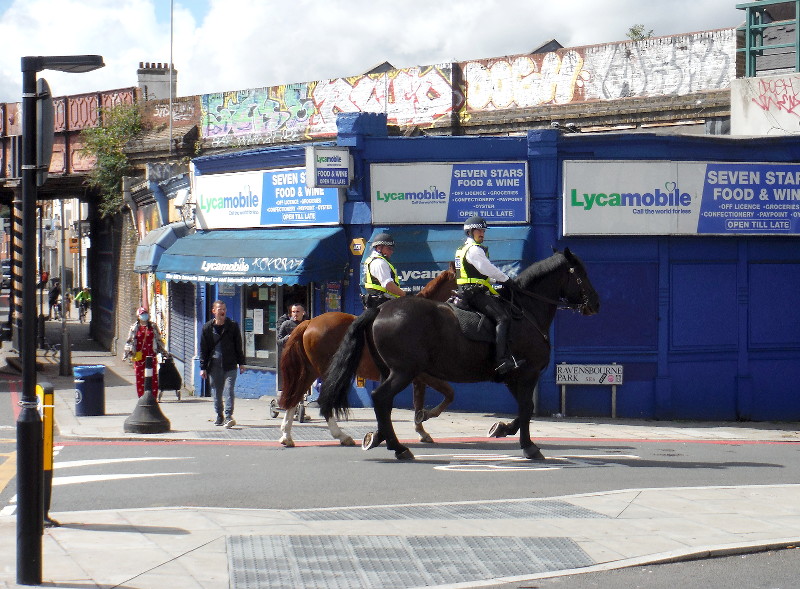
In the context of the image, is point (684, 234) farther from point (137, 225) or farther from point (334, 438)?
point (137, 225)

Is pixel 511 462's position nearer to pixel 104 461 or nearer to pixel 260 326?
pixel 104 461

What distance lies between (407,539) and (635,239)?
10289 mm

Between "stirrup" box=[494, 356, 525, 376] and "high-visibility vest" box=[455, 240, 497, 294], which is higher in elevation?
"high-visibility vest" box=[455, 240, 497, 294]

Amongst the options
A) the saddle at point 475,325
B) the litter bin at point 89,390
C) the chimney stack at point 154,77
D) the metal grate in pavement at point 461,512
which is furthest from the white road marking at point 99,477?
the chimney stack at point 154,77

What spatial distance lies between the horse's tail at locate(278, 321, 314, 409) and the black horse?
3.65ft

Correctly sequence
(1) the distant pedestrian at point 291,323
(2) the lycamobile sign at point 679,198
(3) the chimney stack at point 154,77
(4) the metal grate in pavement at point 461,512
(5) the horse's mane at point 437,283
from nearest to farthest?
(4) the metal grate in pavement at point 461,512
(5) the horse's mane at point 437,283
(1) the distant pedestrian at point 291,323
(2) the lycamobile sign at point 679,198
(3) the chimney stack at point 154,77

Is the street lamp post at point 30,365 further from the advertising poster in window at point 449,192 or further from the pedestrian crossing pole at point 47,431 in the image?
the advertising poster in window at point 449,192

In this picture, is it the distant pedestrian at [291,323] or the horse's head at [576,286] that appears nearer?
the horse's head at [576,286]

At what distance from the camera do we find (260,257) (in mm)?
18531

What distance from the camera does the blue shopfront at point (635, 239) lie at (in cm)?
1708

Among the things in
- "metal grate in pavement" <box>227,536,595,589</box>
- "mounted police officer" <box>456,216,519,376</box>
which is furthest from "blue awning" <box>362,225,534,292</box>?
"metal grate in pavement" <box>227,536,595,589</box>

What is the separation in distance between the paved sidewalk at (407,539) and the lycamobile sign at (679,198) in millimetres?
7204

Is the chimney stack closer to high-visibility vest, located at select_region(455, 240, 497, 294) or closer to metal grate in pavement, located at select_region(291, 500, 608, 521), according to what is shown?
high-visibility vest, located at select_region(455, 240, 497, 294)

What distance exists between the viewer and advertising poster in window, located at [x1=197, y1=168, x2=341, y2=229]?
61.0 feet
